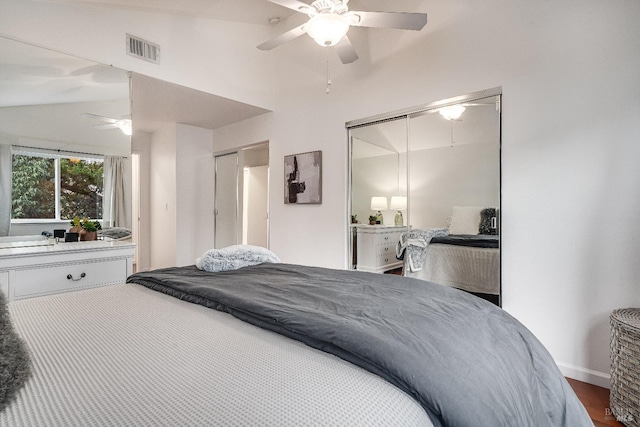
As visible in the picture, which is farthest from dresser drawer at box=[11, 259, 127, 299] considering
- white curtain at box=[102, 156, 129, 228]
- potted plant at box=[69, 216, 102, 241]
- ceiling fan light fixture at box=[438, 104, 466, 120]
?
ceiling fan light fixture at box=[438, 104, 466, 120]

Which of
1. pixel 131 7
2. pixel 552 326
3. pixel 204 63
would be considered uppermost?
pixel 131 7

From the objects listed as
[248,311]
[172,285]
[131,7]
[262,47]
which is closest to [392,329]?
[248,311]

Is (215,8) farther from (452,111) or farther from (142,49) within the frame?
(452,111)

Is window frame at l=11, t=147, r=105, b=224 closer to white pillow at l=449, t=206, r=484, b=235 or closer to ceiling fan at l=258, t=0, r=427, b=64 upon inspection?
ceiling fan at l=258, t=0, r=427, b=64

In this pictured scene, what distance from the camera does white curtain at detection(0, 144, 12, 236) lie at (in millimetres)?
2322

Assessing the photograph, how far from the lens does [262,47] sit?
2.51m

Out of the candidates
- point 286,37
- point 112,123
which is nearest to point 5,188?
point 112,123

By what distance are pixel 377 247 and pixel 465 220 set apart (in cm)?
98

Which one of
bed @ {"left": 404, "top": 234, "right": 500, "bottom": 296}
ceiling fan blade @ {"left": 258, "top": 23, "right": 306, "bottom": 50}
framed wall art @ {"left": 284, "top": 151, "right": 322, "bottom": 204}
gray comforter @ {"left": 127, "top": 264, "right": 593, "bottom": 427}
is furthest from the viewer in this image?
framed wall art @ {"left": 284, "top": 151, "right": 322, "bottom": 204}

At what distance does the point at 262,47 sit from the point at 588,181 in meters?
2.52

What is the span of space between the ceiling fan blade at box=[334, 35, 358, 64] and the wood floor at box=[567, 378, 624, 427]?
2786 mm

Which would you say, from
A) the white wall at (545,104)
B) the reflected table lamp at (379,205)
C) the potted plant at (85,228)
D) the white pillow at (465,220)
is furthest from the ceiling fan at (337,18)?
the potted plant at (85,228)

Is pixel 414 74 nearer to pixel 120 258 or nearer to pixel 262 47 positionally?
pixel 262 47

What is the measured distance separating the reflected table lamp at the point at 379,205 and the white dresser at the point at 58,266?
230 cm
